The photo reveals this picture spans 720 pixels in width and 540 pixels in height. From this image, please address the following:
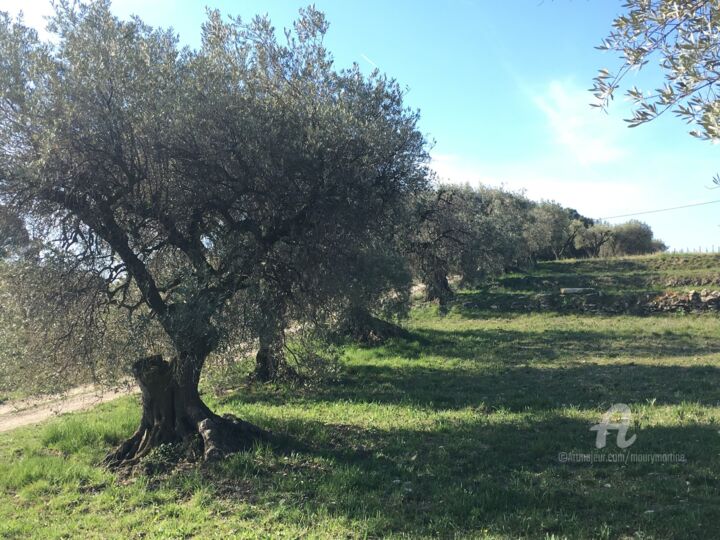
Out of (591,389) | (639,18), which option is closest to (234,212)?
(639,18)

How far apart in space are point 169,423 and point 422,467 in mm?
4241

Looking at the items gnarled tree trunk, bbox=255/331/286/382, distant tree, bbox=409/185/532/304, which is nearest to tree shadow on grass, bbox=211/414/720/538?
gnarled tree trunk, bbox=255/331/286/382

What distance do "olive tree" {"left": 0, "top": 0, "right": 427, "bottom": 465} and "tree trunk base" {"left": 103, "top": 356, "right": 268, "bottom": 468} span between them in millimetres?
23

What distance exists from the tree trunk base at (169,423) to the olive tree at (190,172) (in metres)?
0.02

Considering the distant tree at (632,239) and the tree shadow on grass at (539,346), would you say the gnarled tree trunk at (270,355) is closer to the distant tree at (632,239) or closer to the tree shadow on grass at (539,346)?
the tree shadow on grass at (539,346)

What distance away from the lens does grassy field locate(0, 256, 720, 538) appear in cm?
552

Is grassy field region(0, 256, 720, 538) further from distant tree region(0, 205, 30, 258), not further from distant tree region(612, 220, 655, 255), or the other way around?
distant tree region(612, 220, 655, 255)

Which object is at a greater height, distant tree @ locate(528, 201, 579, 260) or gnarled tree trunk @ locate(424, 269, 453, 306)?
distant tree @ locate(528, 201, 579, 260)

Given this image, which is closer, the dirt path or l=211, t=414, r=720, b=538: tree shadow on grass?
l=211, t=414, r=720, b=538: tree shadow on grass

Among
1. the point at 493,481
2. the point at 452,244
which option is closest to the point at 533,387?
the point at 493,481

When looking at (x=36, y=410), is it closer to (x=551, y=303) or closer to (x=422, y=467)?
(x=422, y=467)

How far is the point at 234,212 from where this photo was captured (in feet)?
28.6

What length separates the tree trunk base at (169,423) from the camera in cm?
822

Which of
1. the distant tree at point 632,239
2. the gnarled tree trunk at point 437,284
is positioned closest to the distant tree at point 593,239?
the distant tree at point 632,239
